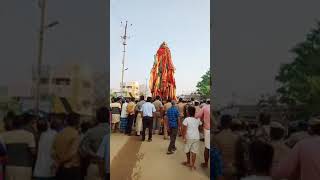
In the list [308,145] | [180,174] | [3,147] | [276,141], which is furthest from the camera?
[180,174]

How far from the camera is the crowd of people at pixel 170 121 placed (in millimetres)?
7500

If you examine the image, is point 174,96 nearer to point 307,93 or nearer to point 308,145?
point 307,93

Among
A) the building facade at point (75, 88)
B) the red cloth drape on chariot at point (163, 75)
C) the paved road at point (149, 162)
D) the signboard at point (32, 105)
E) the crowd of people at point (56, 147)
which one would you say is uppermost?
the red cloth drape on chariot at point (163, 75)

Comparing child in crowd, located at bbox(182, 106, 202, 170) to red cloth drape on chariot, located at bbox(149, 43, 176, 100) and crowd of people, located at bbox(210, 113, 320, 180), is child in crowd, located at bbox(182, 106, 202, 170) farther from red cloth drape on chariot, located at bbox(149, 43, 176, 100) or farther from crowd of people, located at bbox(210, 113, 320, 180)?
red cloth drape on chariot, located at bbox(149, 43, 176, 100)

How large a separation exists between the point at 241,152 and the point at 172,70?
939 cm

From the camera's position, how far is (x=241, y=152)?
5.54 meters

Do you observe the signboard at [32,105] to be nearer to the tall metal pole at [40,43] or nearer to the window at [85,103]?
the tall metal pole at [40,43]

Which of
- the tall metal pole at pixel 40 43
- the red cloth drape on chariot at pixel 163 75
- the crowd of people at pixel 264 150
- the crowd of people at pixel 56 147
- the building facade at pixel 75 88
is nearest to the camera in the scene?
the crowd of people at pixel 264 150

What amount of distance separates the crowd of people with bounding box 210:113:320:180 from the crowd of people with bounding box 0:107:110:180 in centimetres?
160

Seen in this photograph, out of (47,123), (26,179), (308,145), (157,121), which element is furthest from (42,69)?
(157,121)

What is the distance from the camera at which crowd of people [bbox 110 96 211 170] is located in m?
7.50

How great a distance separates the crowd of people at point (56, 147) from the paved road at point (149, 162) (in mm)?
2046

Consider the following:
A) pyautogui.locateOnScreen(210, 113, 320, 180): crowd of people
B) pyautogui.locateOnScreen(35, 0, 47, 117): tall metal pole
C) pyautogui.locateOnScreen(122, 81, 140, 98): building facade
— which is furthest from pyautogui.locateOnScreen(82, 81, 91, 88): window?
pyautogui.locateOnScreen(122, 81, 140, 98): building facade

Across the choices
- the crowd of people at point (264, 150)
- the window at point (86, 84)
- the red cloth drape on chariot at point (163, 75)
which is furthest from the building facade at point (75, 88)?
the red cloth drape on chariot at point (163, 75)
